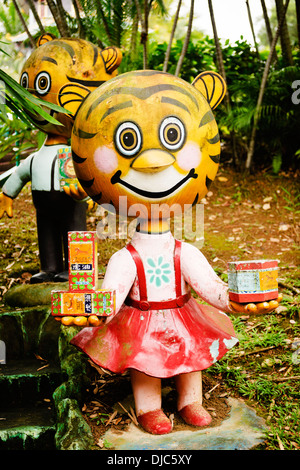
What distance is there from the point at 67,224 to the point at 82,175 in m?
1.10

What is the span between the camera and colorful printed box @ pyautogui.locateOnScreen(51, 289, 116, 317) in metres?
1.99

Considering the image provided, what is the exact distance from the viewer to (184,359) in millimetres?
2193

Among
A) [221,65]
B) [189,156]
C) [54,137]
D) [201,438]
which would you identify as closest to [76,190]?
[54,137]

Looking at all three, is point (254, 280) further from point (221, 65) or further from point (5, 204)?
point (221, 65)

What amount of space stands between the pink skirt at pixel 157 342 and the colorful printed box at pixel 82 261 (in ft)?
1.25

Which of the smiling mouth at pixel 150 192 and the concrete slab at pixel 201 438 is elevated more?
the smiling mouth at pixel 150 192

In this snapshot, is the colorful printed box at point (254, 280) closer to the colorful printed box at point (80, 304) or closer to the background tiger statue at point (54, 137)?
the colorful printed box at point (80, 304)

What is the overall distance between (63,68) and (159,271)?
157 cm

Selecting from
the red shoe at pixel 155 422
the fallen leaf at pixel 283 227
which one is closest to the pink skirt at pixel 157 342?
the red shoe at pixel 155 422

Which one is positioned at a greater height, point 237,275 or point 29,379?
point 237,275

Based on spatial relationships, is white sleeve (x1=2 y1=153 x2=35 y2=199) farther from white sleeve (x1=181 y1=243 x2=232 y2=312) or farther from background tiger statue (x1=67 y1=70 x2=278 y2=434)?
white sleeve (x1=181 y1=243 x2=232 y2=312)

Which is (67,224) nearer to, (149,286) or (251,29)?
(149,286)

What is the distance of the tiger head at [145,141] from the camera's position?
84.4 inches
